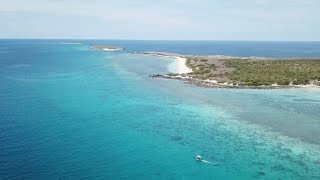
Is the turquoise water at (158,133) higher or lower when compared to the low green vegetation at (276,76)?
lower

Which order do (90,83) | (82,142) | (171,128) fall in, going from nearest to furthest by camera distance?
1. (82,142)
2. (171,128)
3. (90,83)

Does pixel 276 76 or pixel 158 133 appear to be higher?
pixel 276 76

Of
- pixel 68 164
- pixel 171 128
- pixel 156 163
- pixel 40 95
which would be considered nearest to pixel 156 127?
pixel 171 128

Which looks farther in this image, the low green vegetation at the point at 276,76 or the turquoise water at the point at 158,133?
the low green vegetation at the point at 276,76

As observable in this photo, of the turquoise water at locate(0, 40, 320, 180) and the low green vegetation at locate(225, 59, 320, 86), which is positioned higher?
the low green vegetation at locate(225, 59, 320, 86)

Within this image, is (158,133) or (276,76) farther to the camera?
(276,76)

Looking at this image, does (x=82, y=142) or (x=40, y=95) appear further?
(x=40, y=95)

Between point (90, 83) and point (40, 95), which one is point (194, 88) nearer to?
point (90, 83)

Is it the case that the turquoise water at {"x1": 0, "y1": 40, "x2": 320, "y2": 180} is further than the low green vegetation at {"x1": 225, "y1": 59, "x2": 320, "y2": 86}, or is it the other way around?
the low green vegetation at {"x1": 225, "y1": 59, "x2": 320, "y2": 86}
